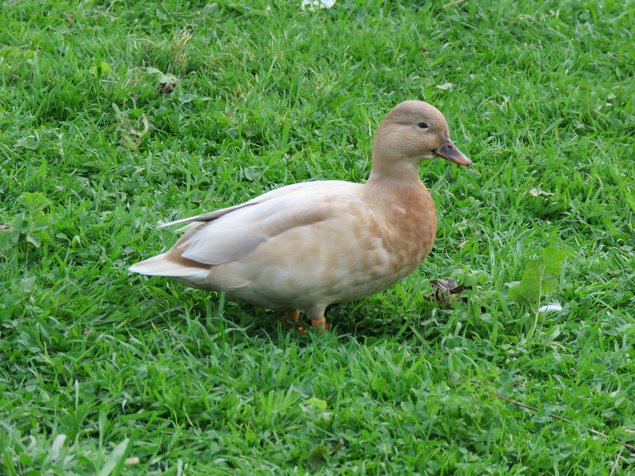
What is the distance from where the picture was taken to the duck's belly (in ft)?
12.3

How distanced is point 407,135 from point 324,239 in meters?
Answer: 0.58

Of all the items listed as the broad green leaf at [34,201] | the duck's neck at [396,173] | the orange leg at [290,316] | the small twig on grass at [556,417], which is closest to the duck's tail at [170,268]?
the orange leg at [290,316]

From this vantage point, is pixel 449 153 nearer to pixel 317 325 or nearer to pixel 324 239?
pixel 324 239

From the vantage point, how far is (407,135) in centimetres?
398

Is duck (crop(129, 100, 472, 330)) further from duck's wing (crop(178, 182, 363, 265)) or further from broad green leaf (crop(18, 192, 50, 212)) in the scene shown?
broad green leaf (crop(18, 192, 50, 212))

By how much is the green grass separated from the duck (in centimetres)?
17

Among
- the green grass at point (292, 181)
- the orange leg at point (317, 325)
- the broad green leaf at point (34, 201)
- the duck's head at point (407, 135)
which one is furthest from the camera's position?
the broad green leaf at point (34, 201)

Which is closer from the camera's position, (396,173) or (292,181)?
(396,173)

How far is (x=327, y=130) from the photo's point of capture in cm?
530

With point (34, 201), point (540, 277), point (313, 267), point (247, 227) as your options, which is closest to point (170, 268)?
point (247, 227)

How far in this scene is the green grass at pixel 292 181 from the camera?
333 centimetres

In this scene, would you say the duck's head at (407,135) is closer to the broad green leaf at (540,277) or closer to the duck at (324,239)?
the duck at (324,239)

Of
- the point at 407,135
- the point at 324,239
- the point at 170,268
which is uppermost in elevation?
the point at 407,135

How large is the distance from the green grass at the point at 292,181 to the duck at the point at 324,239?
6.6 inches
